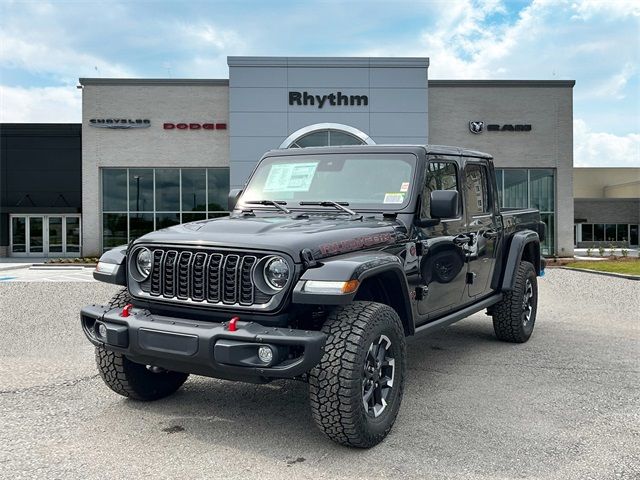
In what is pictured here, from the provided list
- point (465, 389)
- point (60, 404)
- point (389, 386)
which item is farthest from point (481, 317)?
point (60, 404)

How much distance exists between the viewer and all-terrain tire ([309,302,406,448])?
11.5 feet

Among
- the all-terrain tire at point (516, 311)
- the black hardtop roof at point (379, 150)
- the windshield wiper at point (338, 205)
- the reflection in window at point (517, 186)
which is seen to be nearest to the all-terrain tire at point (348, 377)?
the windshield wiper at point (338, 205)

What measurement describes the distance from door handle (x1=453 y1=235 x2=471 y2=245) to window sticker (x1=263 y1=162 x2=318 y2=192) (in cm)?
139

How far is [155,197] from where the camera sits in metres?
26.9

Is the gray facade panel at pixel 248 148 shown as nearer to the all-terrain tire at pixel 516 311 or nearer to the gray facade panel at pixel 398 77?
the gray facade panel at pixel 398 77

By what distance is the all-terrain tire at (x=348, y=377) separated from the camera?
3496 millimetres

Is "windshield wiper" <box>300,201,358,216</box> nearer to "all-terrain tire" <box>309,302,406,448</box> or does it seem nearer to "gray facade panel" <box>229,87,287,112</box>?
"all-terrain tire" <box>309,302,406,448</box>

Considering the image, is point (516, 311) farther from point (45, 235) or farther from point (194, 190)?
point (45, 235)

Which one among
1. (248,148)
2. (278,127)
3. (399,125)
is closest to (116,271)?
(248,148)

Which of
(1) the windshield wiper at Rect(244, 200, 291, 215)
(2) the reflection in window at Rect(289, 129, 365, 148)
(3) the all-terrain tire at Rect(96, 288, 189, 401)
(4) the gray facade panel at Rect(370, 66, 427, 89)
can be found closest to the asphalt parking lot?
(3) the all-terrain tire at Rect(96, 288, 189, 401)

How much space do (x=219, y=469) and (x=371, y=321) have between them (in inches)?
49.2

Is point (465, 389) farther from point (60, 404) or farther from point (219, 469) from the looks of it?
point (60, 404)

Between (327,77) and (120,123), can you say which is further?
(120,123)

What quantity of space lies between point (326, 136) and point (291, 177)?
21137 mm
